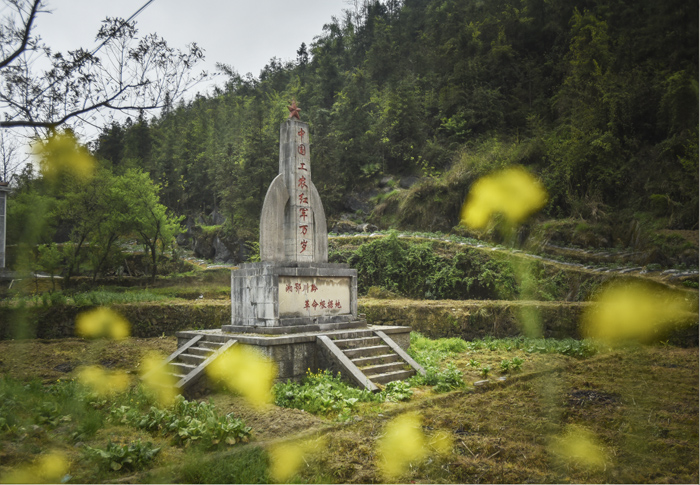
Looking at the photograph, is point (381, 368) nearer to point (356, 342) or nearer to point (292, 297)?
point (356, 342)

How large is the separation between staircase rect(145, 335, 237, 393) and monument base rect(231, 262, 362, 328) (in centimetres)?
61

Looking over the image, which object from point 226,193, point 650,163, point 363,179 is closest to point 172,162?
point 226,193

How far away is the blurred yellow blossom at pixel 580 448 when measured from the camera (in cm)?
418

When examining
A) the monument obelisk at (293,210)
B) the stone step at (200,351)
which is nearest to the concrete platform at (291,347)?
the stone step at (200,351)

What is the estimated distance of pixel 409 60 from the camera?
116 feet

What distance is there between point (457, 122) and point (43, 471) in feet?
79.8

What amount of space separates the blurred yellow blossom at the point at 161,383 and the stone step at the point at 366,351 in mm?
2960

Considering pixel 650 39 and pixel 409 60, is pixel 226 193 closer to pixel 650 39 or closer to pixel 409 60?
pixel 409 60

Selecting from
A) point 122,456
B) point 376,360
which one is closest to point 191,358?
point 376,360

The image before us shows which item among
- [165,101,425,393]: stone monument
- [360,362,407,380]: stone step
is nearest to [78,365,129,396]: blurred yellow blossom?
[165,101,425,393]: stone monument

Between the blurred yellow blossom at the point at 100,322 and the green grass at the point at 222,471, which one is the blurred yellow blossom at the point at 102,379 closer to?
the green grass at the point at 222,471

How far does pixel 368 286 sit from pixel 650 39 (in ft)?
54.7

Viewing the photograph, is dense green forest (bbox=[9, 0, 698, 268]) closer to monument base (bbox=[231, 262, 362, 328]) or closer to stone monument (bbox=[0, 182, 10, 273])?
monument base (bbox=[231, 262, 362, 328])

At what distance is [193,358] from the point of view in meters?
8.56
